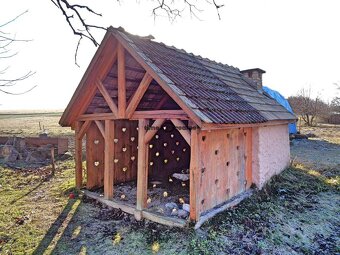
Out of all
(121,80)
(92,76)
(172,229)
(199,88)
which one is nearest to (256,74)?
(199,88)

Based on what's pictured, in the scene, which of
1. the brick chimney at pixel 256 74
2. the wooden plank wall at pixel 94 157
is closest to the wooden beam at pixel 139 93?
the wooden plank wall at pixel 94 157

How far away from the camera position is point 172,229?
213 inches

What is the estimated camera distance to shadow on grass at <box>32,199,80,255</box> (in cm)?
503

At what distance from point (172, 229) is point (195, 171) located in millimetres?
1305

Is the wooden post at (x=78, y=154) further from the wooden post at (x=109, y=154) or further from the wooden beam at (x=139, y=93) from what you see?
the wooden beam at (x=139, y=93)

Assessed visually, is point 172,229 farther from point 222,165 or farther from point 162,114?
point 162,114

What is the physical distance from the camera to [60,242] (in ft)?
17.3

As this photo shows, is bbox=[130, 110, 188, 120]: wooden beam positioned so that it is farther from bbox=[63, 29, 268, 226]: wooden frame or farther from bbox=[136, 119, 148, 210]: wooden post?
bbox=[136, 119, 148, 210]: wooden post

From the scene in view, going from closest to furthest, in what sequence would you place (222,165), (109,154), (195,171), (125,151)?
(195,171), (222,165), (109,154), (125,151)

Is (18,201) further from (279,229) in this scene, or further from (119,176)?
(279,229)

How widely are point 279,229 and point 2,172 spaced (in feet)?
34.3

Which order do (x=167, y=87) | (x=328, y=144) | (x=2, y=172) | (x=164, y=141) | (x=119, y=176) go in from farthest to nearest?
(x=328, y=144) < (x=2, y=172) < (x=164, y=141) < (x=119, y=176) < (x=167, y=87)

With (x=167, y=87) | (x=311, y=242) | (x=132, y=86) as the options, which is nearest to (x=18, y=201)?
(x=132, y=86)

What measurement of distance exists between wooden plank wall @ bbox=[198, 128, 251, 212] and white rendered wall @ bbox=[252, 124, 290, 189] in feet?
0.89
